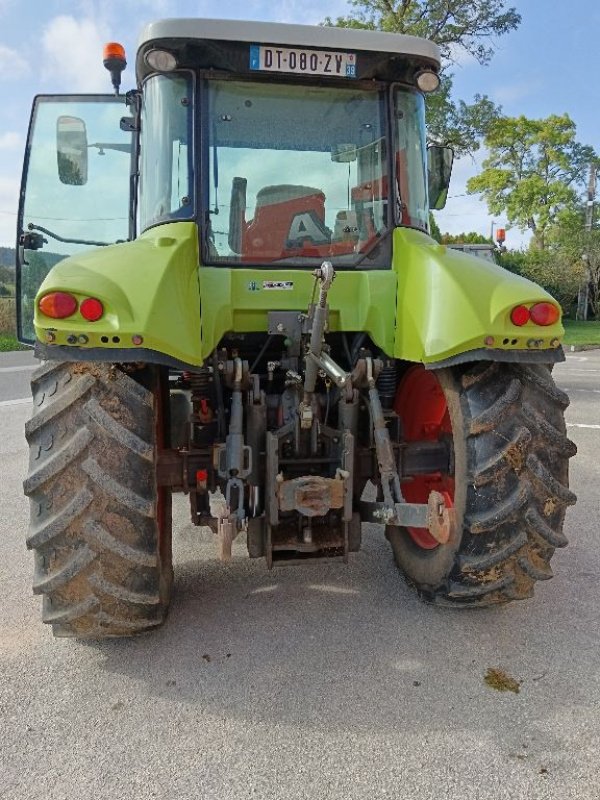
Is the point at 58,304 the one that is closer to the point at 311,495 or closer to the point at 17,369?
Answer: the point at 311,495

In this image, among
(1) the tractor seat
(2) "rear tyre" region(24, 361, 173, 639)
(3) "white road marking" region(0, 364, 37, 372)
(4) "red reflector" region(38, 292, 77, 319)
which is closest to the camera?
(4) "red reflector" region(38, 292, 77, 319)

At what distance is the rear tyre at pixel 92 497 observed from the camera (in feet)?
7.99

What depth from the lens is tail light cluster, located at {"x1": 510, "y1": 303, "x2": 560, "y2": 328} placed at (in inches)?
97.1

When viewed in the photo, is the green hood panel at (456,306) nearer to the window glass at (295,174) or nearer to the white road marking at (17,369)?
the window glass at (295,174)

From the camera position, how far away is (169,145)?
9.66 ft

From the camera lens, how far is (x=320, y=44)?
2.82 meters

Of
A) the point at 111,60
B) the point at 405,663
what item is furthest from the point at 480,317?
the point at 111,60

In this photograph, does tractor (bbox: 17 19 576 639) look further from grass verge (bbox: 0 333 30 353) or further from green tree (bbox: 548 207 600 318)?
green tree (bbox: 548 207 600 318)

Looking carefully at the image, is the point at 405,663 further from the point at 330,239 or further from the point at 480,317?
the point at 330,239

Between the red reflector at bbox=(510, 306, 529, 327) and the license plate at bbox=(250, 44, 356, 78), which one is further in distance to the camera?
the license plate at bbox=(250, 44, 356, 78)

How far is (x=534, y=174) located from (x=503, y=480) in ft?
105

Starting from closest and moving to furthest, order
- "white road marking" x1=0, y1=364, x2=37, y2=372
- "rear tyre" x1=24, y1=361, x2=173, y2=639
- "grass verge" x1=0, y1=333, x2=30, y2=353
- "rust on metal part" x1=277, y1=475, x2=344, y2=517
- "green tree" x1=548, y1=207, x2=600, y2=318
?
1. "rear tyre" x1=24, y1=361, x2=173, y2=639
2. "rust on metal part" x1=277, y1=475, x2=344, y2=517
3. "white road marking" x1=0, y1=364, x2=37, y2=372
4. "grass verge" x1=0, y1=333, x2=30, y2=353
5. "green tree" x1=548, y1=207, x2=600, y2=318

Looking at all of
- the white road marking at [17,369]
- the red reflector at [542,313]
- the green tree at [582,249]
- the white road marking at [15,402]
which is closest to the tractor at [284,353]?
the red reflector at [542,313]

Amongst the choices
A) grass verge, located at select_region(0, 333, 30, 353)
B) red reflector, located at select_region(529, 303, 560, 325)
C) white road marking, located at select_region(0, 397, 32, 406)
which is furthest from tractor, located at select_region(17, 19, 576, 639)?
grass verge, located at select_region(0, 333, 30, 353)
